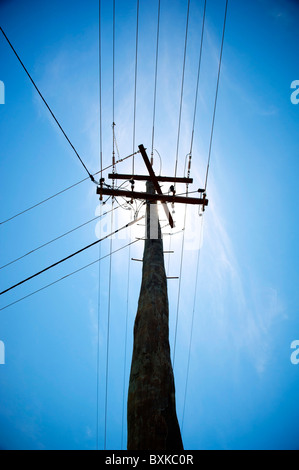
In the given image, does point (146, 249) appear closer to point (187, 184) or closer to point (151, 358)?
point (151, 358)

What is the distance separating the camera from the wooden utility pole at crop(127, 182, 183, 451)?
1.78 metres

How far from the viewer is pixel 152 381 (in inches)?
82.4

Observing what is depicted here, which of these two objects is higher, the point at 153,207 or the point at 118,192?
the point at 118,192

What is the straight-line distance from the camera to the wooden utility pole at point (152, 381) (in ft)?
5.84

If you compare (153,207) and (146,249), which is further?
(153,207)

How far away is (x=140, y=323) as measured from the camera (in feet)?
9.18
